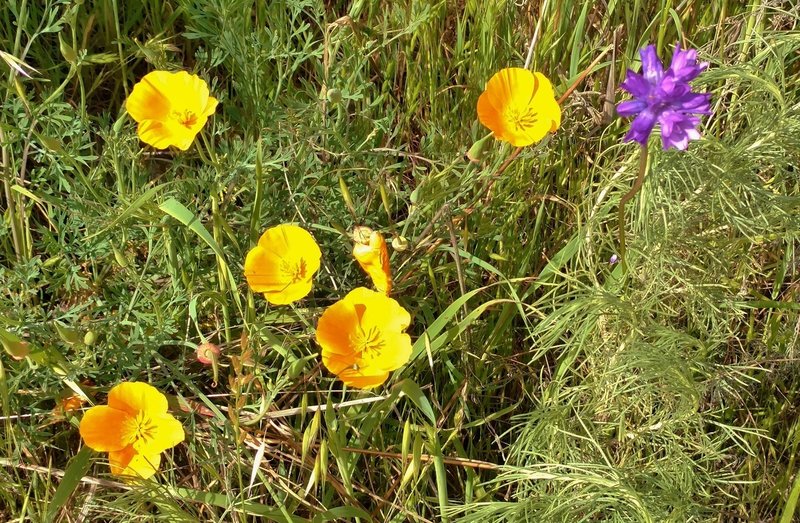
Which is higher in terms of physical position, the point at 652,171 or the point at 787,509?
the point at 652,171

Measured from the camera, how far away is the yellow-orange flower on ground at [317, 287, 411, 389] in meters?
1.54

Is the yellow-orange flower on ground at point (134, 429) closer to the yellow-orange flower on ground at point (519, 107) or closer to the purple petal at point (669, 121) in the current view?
the yellow-orange flower on ground at point (519, 107)

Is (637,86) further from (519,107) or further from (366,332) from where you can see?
(366,332)

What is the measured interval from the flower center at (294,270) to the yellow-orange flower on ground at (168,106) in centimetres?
33

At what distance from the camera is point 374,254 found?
1.46m

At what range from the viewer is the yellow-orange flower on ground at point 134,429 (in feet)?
4.90

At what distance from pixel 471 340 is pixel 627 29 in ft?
2.69

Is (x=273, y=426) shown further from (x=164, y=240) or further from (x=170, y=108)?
(x=170, y=108)

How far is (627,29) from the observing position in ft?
6.19

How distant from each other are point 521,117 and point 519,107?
0.08ft

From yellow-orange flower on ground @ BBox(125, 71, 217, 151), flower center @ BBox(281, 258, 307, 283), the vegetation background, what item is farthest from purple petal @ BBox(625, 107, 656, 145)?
yellow-orange flower on ground @ BBox(125, 71, 217, 151)

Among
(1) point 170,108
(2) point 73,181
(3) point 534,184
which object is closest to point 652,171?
(3) point 534,184

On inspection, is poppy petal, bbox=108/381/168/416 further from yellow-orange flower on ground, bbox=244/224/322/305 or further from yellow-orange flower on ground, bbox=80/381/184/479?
yellow-orange flower on ground, bbox=244/224/322/305

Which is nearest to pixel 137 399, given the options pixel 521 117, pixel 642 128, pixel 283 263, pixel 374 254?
pixel 283 263
